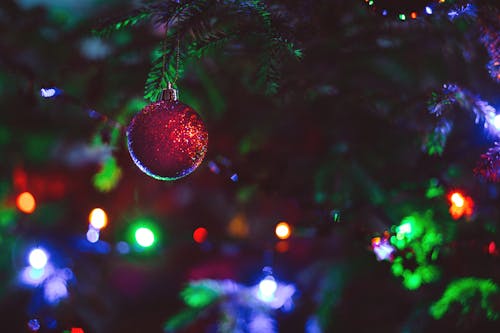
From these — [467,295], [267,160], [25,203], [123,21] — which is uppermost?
[25,203]

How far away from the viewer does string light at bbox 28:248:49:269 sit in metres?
1.91

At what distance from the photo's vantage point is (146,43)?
5.90ft

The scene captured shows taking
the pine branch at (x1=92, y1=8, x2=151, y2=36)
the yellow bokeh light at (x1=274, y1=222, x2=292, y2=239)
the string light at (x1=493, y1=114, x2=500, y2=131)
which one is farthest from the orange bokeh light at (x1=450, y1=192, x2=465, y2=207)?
the pine branch at (x1=92, y1=8, x2=151, y2=36)

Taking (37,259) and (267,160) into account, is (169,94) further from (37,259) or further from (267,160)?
(37,259)

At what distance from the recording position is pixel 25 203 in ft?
7.66

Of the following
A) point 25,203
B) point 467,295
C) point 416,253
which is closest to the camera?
point 467,295

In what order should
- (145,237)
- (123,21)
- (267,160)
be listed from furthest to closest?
(267,160)
(145,237)
(123,21)

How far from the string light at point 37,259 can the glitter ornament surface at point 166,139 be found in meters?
1.24

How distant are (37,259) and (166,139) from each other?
4.33 feet

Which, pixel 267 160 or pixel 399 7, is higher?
pixel 267 160

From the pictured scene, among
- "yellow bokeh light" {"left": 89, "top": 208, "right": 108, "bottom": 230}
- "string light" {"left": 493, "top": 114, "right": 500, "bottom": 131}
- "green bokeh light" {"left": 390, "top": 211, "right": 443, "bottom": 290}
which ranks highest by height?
Answer: "yellow bokeh light" {"left": 89, "top": 208, "right": 108, "bottom": 230}

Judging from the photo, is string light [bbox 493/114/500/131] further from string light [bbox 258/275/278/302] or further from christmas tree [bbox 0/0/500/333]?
string light [bbox 258/275/278/302]

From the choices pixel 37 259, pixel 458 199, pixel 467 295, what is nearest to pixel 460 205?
pixel 458 199

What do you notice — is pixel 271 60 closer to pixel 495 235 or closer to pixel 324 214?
pixel 324 214
